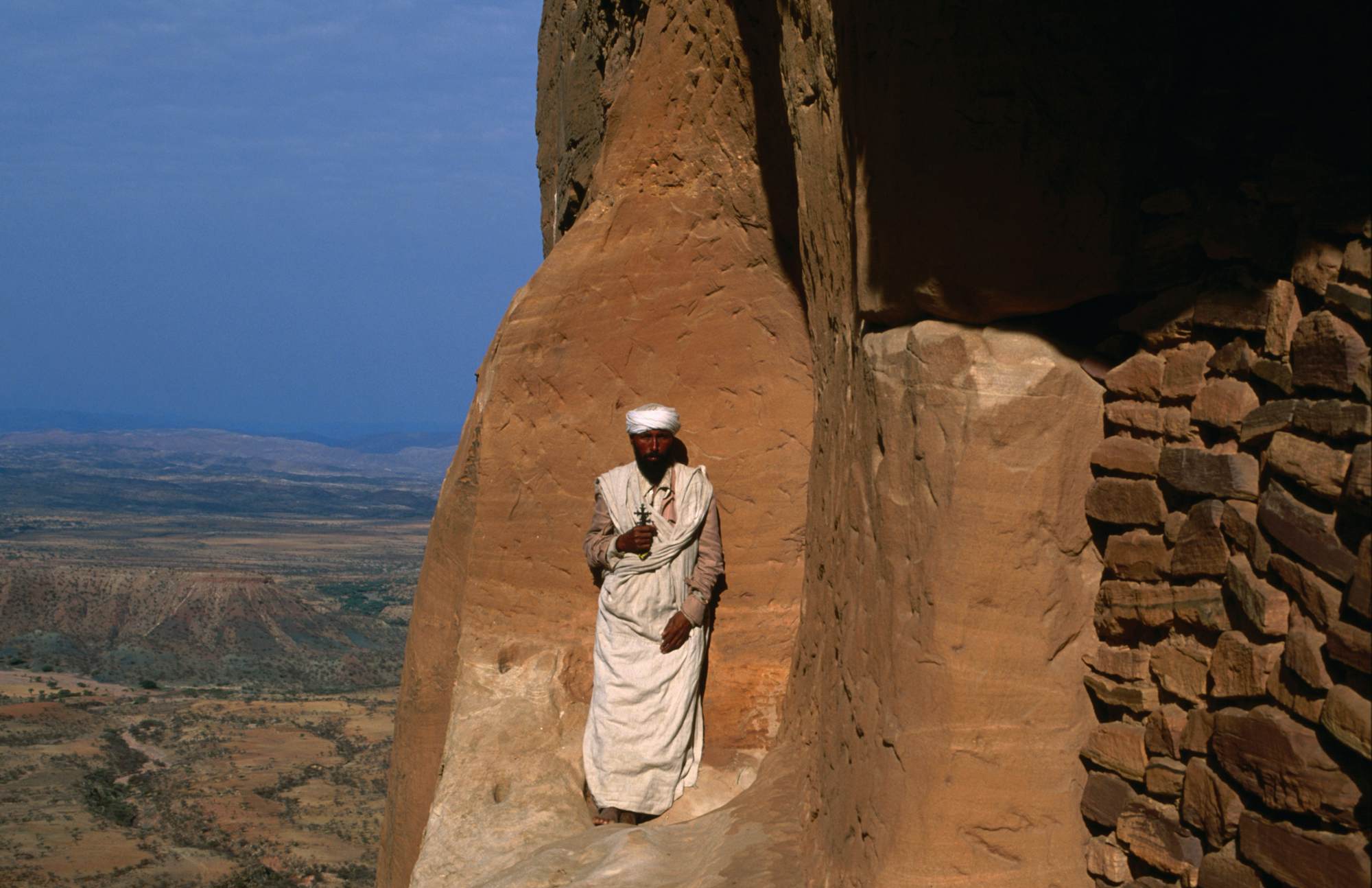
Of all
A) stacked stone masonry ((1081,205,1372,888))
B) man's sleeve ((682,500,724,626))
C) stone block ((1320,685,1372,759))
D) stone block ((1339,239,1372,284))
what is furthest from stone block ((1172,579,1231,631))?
man's sleeve ((682,500,724,626))

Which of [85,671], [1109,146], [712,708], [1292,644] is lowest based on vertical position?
[85,671]

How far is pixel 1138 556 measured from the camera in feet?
11.0

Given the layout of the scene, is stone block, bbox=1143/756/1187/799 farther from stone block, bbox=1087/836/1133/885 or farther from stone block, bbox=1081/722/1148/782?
stone block, bbox=1087/836/1133/885

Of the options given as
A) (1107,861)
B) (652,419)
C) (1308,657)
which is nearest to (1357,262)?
(1308,657)

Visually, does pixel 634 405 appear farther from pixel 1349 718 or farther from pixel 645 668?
pixel 1349 718

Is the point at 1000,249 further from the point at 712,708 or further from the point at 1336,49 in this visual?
the point at 712,708

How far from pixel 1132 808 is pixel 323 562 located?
51.6 meters

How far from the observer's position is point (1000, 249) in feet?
11.4

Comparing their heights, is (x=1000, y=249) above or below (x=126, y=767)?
above

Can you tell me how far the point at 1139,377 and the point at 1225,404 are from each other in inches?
12.5

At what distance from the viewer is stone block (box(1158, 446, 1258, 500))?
9.85 ft

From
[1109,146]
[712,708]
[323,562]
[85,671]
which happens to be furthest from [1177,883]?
[323,562]

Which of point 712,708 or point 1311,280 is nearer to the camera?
point 1311,280

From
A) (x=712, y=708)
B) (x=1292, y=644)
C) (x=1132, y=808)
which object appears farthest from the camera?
(x=712, y=708)
